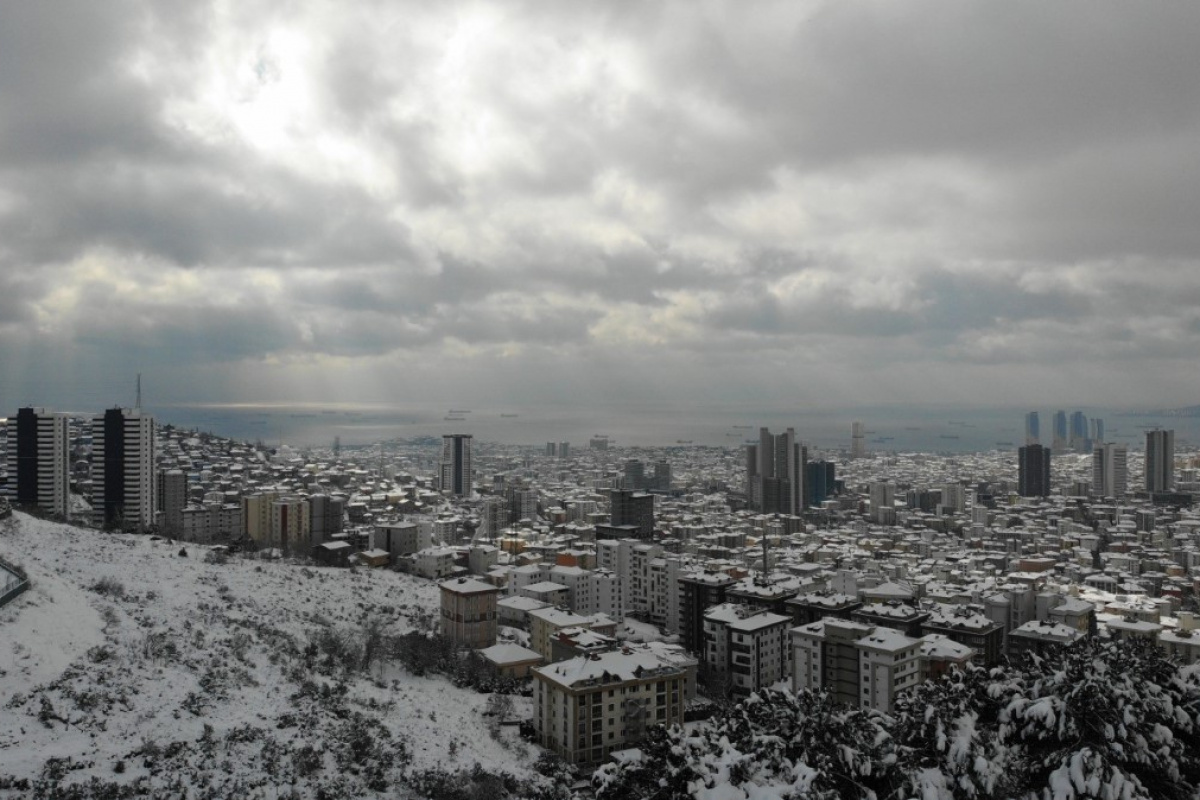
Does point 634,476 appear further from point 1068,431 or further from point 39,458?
point 1068,431

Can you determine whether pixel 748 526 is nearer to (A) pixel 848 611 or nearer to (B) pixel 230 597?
(A) pixel 848 611

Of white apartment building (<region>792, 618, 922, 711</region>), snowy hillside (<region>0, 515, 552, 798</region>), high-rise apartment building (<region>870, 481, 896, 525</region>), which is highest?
snowy hillside (<region>0, 515, 552, 798</region>)

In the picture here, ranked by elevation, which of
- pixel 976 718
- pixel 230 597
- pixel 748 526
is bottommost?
pixel 748 526

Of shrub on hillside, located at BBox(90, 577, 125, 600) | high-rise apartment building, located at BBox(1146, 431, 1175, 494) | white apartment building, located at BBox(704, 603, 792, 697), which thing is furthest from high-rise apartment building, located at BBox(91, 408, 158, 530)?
high-rise apartment building, located at BBox(1146, 431, 1175, 494)

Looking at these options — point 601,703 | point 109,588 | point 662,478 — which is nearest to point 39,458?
point 109,588

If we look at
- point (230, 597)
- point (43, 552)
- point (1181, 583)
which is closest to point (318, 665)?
point (230, 597)

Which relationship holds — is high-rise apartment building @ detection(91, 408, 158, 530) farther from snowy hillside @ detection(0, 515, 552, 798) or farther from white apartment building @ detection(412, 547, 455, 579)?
snowy hillside @ detection(0, 515, 552, 798)
